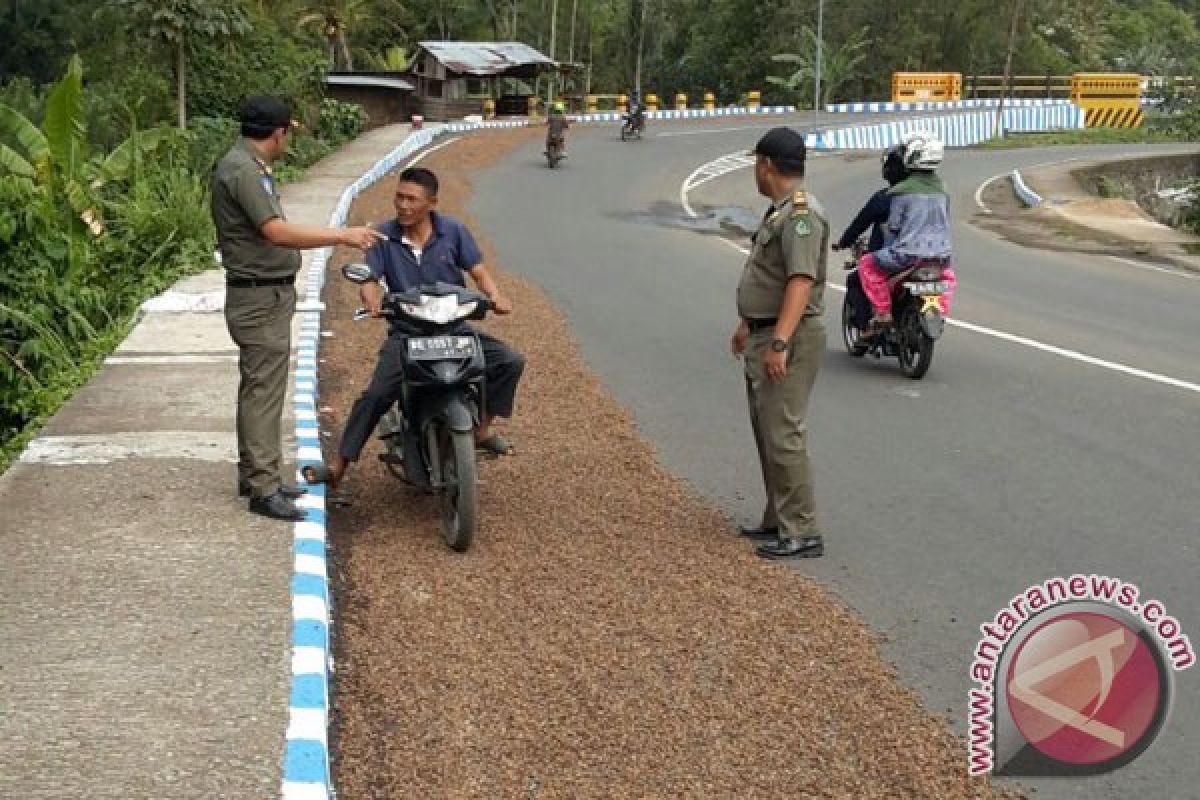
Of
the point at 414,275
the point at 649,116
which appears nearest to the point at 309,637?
the point at 414,275

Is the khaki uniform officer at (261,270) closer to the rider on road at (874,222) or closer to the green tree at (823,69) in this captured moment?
the rider on road at (874,222)

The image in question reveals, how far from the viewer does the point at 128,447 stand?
7855 millimetres

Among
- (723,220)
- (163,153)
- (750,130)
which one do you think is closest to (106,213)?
(163,153)

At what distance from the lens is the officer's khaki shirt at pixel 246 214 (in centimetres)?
628

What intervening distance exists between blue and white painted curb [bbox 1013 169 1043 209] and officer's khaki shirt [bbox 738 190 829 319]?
22.8 m

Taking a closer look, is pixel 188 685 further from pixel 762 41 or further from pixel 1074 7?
pixel 1074 7

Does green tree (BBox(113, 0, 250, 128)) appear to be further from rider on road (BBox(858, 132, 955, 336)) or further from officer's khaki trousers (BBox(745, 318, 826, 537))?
officer's khaki trousers (BBox(745, 318, 826, 537))

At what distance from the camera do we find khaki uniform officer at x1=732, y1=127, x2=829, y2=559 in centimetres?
646

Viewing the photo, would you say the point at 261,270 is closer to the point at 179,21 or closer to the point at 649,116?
the point at 179,21

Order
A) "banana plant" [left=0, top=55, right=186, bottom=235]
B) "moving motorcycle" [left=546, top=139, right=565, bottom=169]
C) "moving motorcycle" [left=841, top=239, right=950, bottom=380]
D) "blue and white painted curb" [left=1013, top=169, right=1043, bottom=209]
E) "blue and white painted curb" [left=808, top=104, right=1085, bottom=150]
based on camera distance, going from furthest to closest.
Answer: "blue and white painted curb" [left=808, top=104, right=1085, bottom=150]
"moving motorcycle" [left=546, top=139, right=565, bottom=169]
"blue and white painted curb" [left=1013, top=169, right=1043, bottom=209]
"banana plant" [left=0, top=55, right=186, bottom=235]
"moving motorcycle" [left=841, top=239, right=950, bottom=380]

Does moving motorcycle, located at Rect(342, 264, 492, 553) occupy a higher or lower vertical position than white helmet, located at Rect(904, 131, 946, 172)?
lower

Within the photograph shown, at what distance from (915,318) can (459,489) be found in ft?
17.4

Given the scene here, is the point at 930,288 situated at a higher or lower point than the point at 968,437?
higher

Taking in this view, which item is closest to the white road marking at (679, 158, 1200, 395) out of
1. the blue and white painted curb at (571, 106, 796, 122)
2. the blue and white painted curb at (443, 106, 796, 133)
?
the blue and white painted curb at (443, 106, 796, 133)
